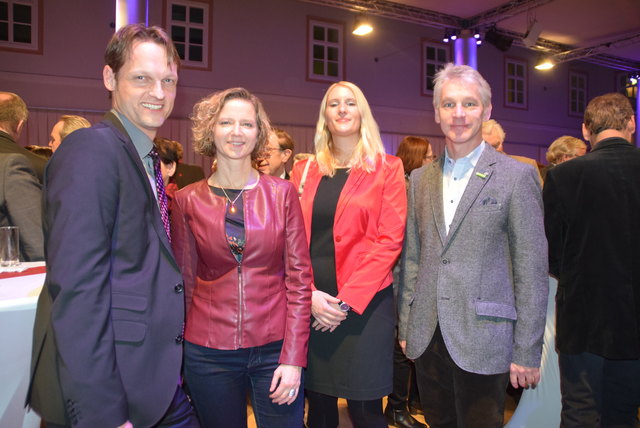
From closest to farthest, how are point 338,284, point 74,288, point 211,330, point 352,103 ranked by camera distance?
point 74,288 < point 211,330 < point 338,284 < point 352,103

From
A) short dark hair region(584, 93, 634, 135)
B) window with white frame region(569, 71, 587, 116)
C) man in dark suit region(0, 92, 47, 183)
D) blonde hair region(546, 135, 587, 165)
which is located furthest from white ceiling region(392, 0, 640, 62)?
→ man in dark suit region(0, 92, 47, 183)

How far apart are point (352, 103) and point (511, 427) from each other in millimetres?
1787

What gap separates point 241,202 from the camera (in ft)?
6.08

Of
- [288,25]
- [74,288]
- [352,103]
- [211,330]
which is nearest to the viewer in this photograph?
[74,288]

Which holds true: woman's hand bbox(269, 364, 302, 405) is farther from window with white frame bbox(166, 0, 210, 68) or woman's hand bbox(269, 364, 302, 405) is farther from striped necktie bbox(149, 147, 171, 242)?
window with white frame bbox(166, 0, 210, 68)

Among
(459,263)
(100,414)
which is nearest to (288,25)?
(459,263)

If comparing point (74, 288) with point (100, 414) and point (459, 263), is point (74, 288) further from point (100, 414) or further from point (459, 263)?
point (459, 263)

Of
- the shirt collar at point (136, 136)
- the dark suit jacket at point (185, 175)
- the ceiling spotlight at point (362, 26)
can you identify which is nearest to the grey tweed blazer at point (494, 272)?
the shirt collar at point (136, 136)

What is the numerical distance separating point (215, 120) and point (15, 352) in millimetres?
1099

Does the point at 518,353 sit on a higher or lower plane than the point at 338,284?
lower

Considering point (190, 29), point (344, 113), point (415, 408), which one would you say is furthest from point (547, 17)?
point (344, 113)

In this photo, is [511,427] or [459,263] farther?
[511,427]

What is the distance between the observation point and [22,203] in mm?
2664

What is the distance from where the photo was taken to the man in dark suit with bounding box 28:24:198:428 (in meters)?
1.18
